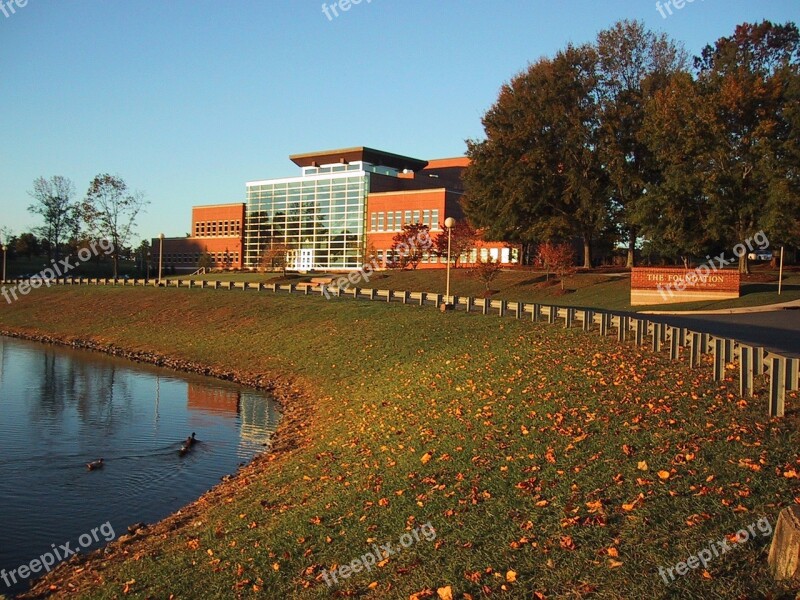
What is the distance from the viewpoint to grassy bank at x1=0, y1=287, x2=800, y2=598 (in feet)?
21.4

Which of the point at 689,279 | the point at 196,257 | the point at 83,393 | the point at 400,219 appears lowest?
the point at 83,393

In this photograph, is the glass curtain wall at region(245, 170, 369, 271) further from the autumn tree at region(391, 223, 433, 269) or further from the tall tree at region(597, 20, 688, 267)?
the tall tree at region(597, 20, 688, 267)

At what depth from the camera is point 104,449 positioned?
47.9 ft

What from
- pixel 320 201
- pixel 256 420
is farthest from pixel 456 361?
pixel 320 201

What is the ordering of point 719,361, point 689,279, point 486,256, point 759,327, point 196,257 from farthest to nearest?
point 196,257 → point 486,256 → point 689,279 → point 759,327 → point 719,361

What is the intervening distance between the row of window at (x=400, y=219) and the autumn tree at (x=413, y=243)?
406cm

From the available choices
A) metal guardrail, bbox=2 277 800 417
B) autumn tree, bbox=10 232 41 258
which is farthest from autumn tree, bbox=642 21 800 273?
autumn tree, bbox=10 232 41 258

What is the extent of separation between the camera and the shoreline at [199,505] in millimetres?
8047

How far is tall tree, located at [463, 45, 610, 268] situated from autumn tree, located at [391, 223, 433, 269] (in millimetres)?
13001

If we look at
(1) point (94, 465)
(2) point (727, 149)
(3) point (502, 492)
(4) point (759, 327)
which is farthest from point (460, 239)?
(3) point (502, 492)

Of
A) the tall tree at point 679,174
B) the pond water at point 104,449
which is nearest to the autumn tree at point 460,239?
the tall tree at point 679,174

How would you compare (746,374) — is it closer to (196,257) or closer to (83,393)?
(83,393)

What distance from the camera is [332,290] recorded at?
3866cm

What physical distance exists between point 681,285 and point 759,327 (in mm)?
13716
